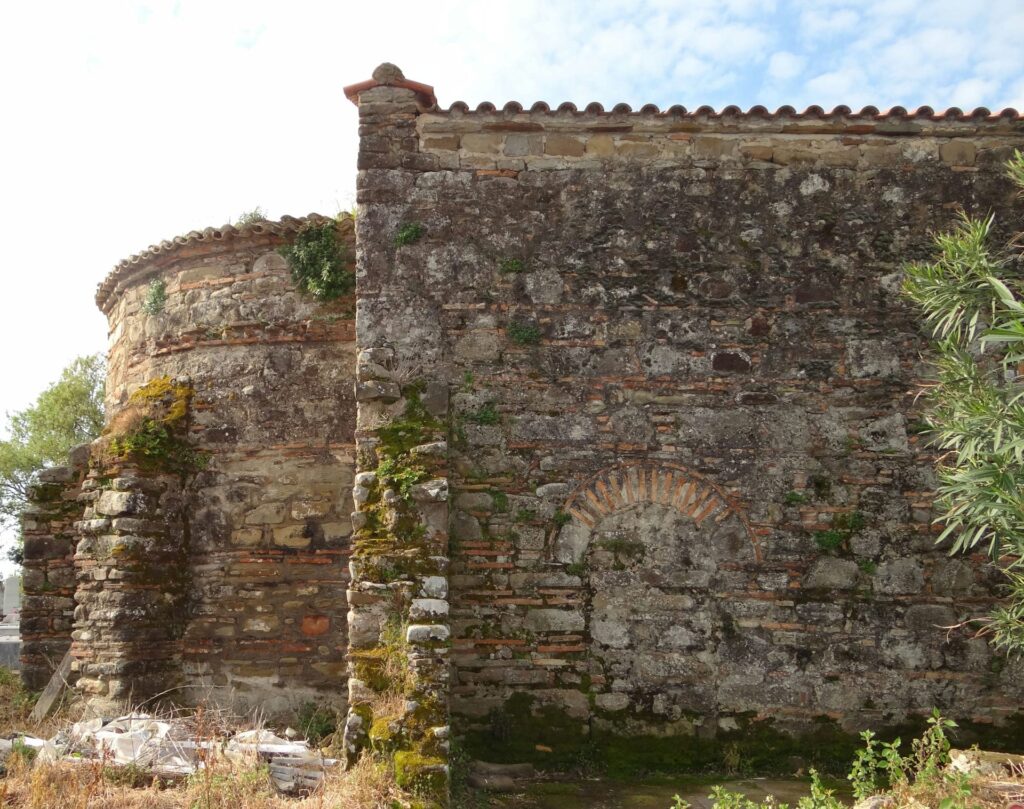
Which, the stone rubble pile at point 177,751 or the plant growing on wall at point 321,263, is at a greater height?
the plant growing on wall at point 321,263

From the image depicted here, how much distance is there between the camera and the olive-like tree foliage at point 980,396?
5.97 meters

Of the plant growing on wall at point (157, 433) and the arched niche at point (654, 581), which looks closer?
the arched niche at point (654, 581)

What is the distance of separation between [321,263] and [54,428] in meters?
15.1

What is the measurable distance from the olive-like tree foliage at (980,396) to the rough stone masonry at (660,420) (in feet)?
0.81

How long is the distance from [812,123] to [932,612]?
163 inches

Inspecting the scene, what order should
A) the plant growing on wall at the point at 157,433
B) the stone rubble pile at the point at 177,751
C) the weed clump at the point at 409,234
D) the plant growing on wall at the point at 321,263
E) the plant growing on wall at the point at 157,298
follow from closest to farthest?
the stone rubble pile at the point at 177,751, the weed clump at the point at 409,234, the plant growing on wall at the point at 157,433, the plant growing on wall at the point at 321,263, the plant growing on wall at the point at 157,298

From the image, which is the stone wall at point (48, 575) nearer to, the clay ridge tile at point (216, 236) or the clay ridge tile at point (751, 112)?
the clay ridge tile at point (216, 236)

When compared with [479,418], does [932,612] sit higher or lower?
lower

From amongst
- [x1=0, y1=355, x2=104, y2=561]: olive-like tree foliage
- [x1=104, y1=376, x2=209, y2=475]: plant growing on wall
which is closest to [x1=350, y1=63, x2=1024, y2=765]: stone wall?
[x1=104, y1=376, x2=209, y2=475]: plant growing on wall

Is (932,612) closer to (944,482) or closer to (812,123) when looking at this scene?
(944,482)

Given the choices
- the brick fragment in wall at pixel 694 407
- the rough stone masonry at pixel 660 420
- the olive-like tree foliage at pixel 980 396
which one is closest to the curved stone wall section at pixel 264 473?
the rough stone masonry at pixel 660 420

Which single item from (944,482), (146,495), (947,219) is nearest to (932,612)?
(944,482)

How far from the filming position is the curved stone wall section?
820 cm

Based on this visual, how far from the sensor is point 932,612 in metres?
7.04
